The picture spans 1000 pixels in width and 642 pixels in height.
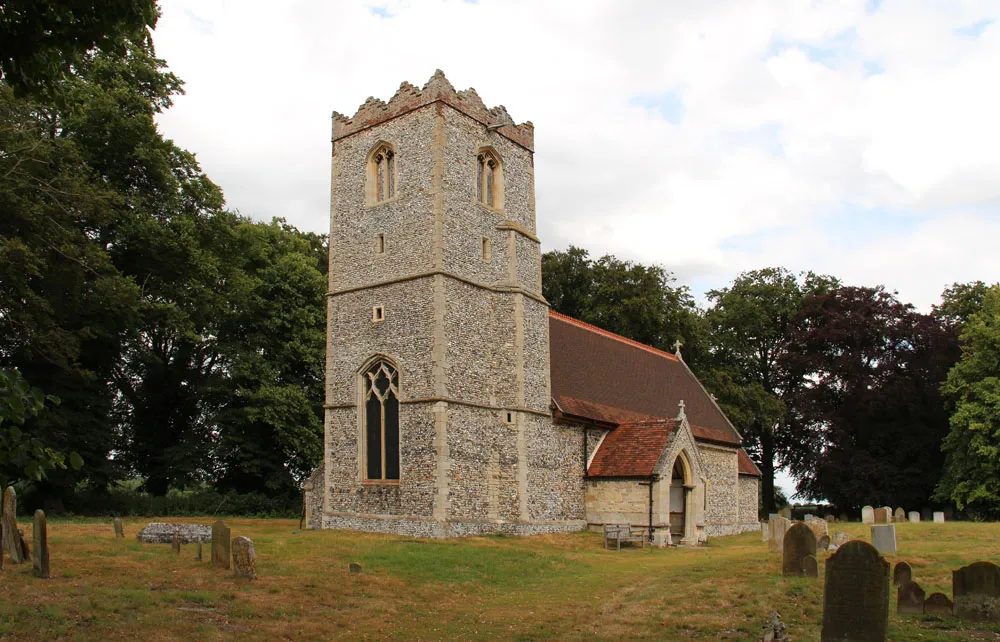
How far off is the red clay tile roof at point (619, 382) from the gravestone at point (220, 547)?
12622 millimetres

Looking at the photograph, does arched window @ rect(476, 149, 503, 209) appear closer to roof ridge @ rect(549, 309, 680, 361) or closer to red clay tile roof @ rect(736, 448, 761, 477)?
roof ridge @ rect(549, 309, 680, 361)

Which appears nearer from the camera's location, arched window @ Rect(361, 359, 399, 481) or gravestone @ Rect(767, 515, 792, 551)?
gravestone @ Rect(767, 515, 792, 551)

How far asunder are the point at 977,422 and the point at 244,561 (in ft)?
109

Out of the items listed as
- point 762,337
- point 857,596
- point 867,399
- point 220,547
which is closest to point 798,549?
point 857,596

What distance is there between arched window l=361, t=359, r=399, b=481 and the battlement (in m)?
7.39

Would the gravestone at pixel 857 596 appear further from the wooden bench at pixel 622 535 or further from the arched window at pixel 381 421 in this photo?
the arched window at pixel 381 421

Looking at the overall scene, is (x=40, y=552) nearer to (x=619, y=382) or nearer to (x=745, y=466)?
(x=619, y=382)

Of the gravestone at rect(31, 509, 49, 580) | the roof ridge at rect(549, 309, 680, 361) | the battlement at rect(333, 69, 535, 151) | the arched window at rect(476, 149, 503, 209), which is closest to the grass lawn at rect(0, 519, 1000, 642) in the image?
the gravestone at rect(31, 509, 49, 580)

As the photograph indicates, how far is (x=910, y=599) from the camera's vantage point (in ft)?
35.8

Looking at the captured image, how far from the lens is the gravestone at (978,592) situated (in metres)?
10.2

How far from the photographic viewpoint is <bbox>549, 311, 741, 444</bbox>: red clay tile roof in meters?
27.0

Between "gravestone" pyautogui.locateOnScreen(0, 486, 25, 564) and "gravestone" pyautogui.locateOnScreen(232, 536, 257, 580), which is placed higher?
"gravestone" pyautogui.locateOnScreen(0, 486, 25, 564)

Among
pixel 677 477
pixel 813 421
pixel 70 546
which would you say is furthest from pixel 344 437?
pixel 813 421

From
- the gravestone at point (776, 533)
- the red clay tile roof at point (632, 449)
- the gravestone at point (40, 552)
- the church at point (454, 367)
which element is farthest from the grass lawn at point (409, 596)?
the red clay tile roof at point (632, 449)
